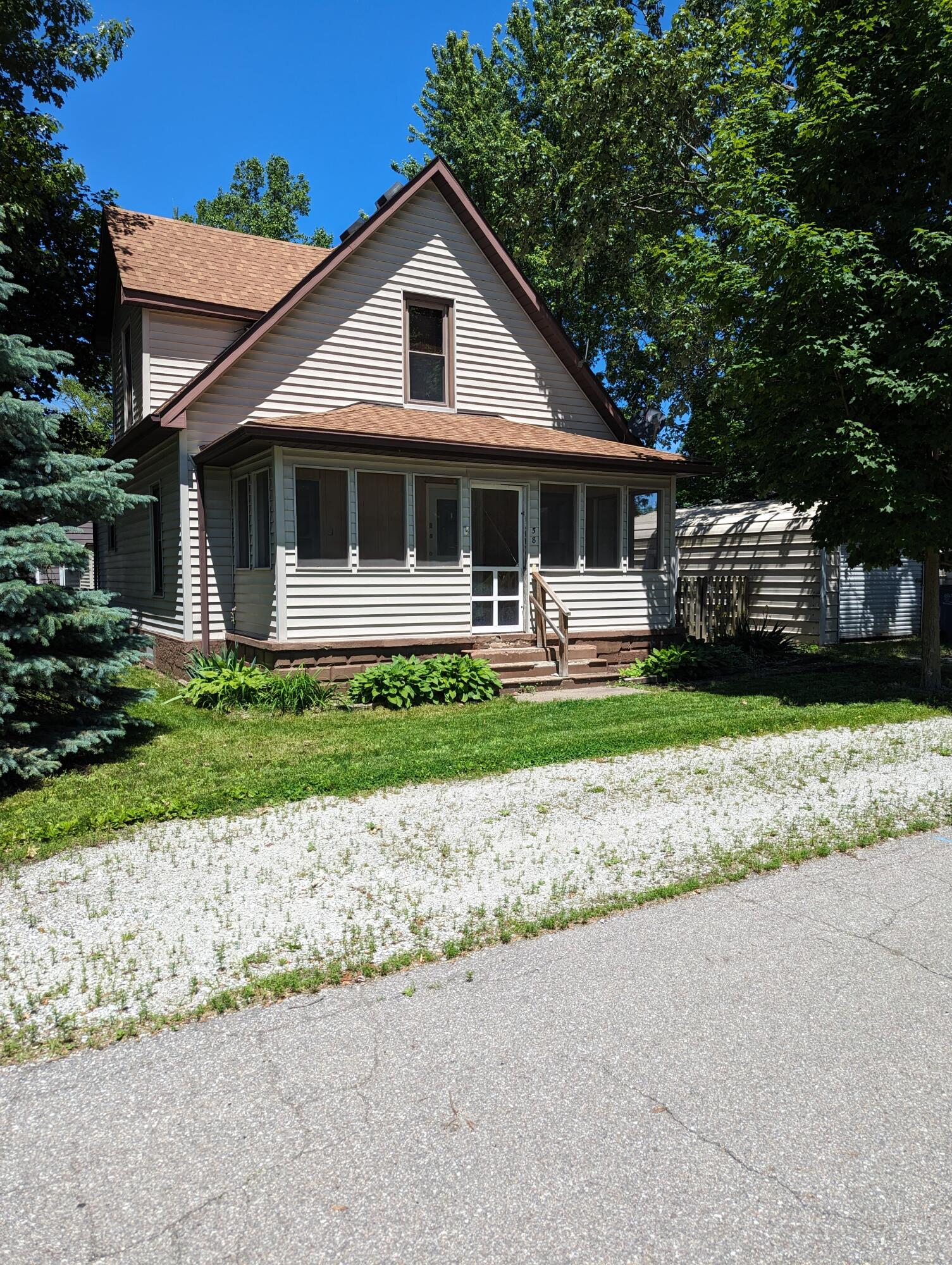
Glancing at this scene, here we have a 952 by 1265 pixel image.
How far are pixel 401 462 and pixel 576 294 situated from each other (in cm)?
1864

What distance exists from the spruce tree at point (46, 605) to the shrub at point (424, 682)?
12.0 feet

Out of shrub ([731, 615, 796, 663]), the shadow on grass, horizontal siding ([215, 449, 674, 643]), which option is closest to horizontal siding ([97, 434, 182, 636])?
horizontal siding ([215, 449, 674, 643])

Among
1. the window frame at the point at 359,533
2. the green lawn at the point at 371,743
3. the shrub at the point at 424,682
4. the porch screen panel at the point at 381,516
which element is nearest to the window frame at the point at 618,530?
the green lawn at the point at 371,743

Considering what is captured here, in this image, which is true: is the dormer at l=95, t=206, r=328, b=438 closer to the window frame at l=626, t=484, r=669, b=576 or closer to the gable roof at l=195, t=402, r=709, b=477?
the gable roof at l=195, t=402, r=709, b=477

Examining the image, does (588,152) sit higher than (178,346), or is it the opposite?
(588,152)

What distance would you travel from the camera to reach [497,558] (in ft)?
47.7

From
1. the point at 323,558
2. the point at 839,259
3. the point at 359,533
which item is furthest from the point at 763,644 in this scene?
the point at 323,558

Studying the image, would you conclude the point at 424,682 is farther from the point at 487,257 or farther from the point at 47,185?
the point at 47,185

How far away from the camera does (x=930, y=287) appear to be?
1027 centimetres

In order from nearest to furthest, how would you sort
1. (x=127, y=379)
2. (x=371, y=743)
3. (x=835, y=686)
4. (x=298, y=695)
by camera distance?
(x=371, y=743)
(x=298, y=695)
(x=835, y=686)
(x=127, y=379)

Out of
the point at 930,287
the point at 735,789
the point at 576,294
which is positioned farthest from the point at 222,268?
the point at 576,294

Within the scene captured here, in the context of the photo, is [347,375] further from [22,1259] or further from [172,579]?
[22,1259]

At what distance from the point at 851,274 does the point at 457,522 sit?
645 cm

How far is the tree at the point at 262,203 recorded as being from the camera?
146ft
